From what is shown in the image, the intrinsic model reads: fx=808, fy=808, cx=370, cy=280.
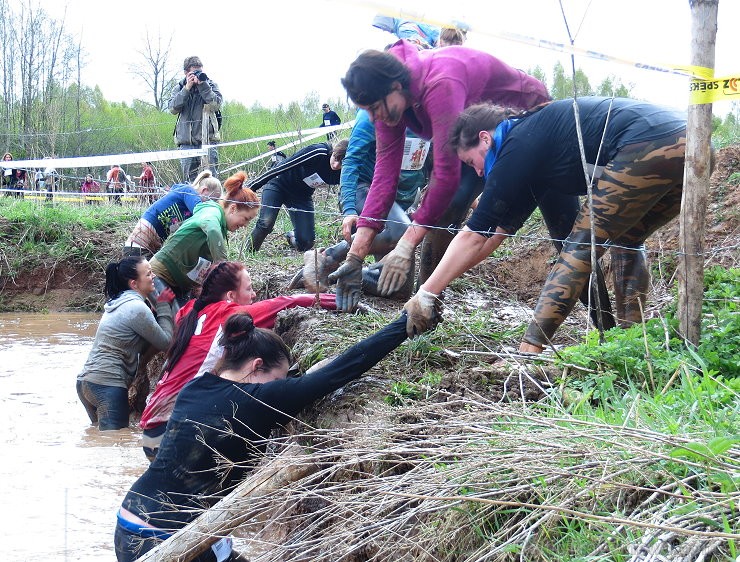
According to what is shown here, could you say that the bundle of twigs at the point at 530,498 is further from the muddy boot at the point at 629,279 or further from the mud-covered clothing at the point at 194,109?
the mud-covered clothing at the point at 194,109

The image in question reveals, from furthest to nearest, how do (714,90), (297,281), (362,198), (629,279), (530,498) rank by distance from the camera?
1. (297,281)
2. (362,198)
3. (629,279)
4. (714,90)
5. (530,498)

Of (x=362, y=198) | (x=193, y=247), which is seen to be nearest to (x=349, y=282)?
(x=362, y=198)

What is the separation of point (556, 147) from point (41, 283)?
9.93 metres

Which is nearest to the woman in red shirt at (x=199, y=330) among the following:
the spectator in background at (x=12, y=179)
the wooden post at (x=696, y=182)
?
the wooden post at (x=696, y=182)

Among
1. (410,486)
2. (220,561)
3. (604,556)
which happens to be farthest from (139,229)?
(604,556)

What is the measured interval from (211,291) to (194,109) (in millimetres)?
6128

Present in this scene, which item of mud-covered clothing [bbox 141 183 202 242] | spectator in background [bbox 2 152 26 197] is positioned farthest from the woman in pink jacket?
spectator in background [bbox 2 152 26 197]

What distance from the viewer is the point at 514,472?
215 centimetres

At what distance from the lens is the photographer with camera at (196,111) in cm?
966

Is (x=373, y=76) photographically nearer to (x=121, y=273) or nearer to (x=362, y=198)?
(x=362, y=198)

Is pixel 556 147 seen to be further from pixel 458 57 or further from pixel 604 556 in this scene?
pixel 604 556

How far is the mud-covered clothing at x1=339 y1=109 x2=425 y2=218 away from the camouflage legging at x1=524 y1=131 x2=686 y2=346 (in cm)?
202

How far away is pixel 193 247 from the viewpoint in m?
6.16

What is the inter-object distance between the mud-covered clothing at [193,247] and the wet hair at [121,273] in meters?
0.25
